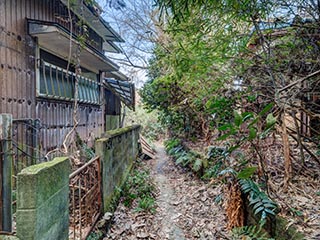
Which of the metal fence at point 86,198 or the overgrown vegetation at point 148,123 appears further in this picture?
the overgrown vegetation at point 148,123

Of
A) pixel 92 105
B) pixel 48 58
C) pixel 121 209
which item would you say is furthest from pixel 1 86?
pixel 92 105

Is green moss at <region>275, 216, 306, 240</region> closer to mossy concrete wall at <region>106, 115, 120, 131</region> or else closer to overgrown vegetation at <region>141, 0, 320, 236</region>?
overgrown vegetation at <region>141, 0, 320, 236</region>

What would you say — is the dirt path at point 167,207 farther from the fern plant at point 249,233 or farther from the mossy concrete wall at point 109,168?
the mossy concrete wall at point 109,168

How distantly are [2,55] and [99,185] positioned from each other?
2.87 m

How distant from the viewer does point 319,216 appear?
3.13m

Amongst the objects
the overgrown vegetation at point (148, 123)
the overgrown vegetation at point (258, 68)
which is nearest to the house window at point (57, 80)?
the overgrown vegetation at point (258, 68)

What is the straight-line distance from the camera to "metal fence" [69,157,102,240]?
3467 millimetres

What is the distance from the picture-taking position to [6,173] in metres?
2.96

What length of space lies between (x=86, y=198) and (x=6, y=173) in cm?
117

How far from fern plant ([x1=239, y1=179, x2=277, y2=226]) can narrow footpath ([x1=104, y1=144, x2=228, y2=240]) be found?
87 cm

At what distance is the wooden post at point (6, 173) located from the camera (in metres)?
2.76

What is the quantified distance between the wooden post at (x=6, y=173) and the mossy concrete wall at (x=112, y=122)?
8716mm

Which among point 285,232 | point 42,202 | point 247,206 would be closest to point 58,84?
point 42,202

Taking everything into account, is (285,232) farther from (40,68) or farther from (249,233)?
(40,68)
